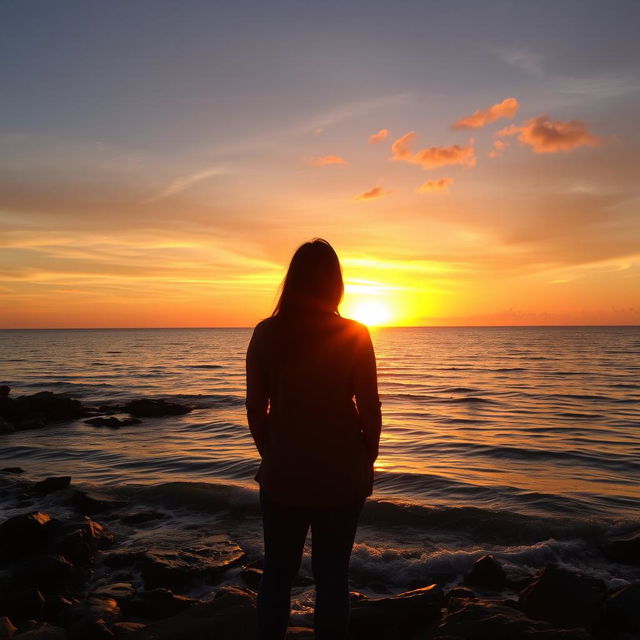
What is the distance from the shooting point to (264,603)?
3.27 metres

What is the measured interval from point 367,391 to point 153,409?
23.0 meters

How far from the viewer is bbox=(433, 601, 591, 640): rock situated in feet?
14.5

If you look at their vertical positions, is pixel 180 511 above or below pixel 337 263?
below

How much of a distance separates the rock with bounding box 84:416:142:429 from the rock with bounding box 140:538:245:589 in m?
14.8

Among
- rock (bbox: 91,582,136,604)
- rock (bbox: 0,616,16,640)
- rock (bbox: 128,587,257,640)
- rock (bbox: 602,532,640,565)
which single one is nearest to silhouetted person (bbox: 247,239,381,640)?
rock (bbox: 128,587,257,640)

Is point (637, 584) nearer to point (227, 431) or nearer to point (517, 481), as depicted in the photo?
point (517, 481)

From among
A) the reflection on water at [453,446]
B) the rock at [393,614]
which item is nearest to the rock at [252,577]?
the rock at [393,614]

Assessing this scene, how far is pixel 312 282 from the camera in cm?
313

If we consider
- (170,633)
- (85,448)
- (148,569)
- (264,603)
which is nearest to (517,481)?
(148,569)

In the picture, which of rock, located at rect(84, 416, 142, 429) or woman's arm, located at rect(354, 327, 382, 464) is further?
rock, located at rect(84, 416, 142, 429)

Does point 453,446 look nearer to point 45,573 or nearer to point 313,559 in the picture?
point 45,573

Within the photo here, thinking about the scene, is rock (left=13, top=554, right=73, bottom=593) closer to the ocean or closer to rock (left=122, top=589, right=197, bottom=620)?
rock (left=122, top=589, right=197, bottom=620)

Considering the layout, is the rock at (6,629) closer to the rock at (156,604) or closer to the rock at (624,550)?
the rock at (156,604)

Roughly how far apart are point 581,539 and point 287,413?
7.24 m
